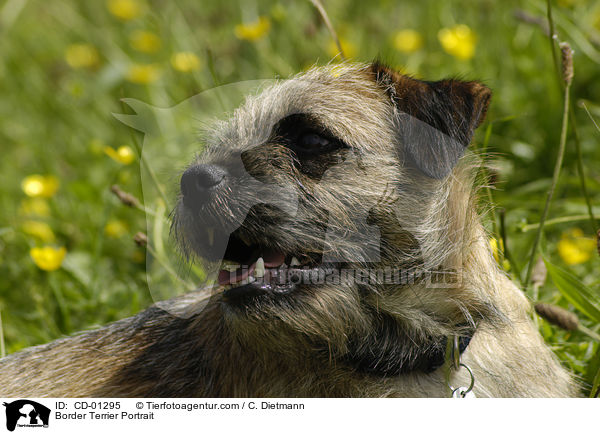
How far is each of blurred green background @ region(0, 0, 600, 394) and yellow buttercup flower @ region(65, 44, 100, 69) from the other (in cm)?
3

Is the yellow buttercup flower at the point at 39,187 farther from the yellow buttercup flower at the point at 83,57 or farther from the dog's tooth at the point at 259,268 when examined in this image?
the yellow buttercup flower at the point at 83,57

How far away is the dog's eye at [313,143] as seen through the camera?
8.80ft

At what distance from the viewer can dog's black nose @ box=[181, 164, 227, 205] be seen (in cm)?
254

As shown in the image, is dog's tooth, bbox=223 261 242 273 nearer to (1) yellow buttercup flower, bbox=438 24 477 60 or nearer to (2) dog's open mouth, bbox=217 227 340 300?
(2) dog's open mouth, bbox=217 227 340 300

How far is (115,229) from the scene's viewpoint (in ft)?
15.6

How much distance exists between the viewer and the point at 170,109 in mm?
5559

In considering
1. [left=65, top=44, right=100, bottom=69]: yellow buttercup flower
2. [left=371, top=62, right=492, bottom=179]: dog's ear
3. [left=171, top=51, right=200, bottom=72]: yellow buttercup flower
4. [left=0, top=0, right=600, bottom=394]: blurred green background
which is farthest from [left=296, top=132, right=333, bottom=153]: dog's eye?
[left=65, top=44, right=100, bottom=69]: yellow buttercup flower

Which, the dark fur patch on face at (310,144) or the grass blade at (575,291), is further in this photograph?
the grass blade at (575,291)

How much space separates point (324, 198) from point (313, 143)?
0.27 meters

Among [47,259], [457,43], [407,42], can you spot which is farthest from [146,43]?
[47,259]

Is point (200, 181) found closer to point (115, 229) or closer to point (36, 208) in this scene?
point (115, 229)

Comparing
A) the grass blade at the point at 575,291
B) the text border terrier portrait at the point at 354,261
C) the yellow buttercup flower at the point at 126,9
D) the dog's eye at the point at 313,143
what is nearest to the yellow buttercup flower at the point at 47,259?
the text border terrier portrait at the point at 354,261

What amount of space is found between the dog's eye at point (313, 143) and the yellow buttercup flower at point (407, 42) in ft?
11.9

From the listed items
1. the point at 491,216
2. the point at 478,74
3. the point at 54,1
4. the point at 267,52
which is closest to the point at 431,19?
the point at 478,74
